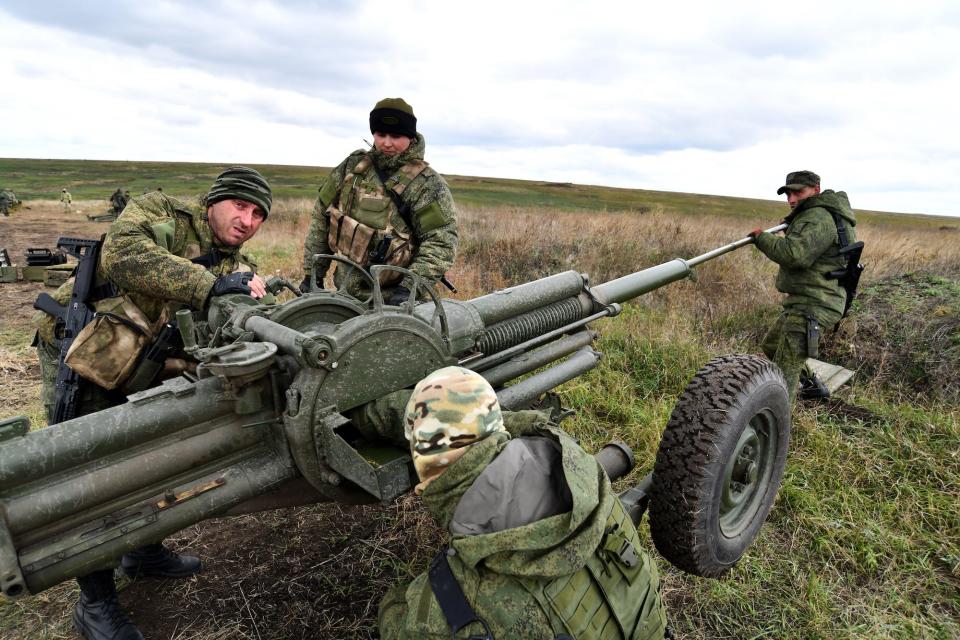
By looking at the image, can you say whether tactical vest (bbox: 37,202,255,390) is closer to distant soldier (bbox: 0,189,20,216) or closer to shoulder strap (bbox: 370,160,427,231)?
shoulder strap (bbox: 370,160,427,231)

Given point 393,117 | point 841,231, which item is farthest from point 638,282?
point 841,231

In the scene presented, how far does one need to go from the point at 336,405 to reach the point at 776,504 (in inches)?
115

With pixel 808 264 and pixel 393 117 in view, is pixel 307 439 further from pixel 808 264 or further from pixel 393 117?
pixel 808 264

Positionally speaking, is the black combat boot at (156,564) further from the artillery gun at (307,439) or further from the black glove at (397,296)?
the black glove at (397,296)

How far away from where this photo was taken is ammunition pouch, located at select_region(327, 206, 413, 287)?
375 cm

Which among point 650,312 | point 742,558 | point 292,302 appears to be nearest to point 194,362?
point 292,302

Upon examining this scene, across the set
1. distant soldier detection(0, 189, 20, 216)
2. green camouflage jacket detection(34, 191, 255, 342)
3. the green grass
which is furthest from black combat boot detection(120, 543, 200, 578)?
distant soldier detection(0, 189, 20, 216)

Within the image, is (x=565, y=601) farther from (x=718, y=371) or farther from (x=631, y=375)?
(x=631, y=375)

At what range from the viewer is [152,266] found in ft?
7.95

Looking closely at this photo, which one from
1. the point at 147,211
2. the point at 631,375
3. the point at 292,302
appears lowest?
the point at 631,375

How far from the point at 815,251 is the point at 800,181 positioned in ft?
2.22

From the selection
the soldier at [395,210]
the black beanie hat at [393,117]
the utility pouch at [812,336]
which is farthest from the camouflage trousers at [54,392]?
the utility pouch at [812,336]

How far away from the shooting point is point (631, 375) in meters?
5.02

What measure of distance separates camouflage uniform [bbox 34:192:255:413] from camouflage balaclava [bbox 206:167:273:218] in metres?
0.19
